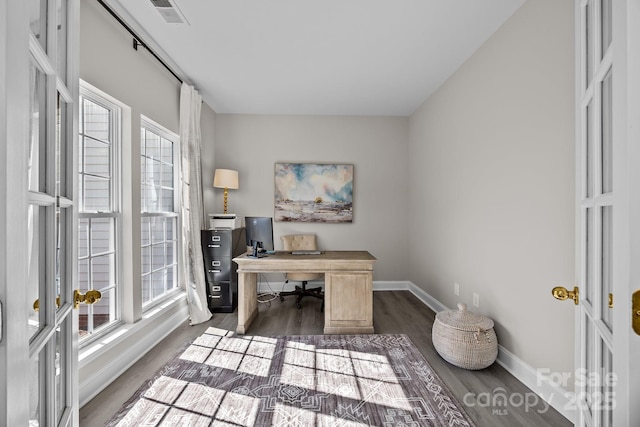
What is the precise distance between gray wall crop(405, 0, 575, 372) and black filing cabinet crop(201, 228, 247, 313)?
251 centimetres

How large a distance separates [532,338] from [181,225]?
3.30 m

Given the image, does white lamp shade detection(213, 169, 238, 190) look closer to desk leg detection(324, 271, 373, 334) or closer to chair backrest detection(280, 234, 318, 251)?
chair backrest detection(280, 234, 318, 251)

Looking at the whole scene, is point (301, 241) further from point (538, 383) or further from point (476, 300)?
point (538, 383)

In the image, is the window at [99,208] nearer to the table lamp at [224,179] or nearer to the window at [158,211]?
the window at [158,211]

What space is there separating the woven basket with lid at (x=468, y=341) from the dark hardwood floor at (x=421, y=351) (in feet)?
0.29

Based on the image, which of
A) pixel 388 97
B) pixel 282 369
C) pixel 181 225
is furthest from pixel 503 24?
pixel 181 225

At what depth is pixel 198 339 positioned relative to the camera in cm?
272

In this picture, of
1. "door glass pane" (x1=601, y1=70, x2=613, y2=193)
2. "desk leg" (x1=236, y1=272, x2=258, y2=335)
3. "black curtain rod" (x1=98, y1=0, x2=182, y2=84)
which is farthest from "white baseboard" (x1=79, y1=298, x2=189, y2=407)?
"door glass pane" (x1=601, y1=70, x2=613, y2=193)

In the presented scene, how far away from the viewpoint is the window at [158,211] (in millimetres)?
2734

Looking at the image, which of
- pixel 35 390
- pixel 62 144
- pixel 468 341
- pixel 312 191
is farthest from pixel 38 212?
pixel 312 191

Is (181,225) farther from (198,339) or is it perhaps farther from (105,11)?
(105,11)

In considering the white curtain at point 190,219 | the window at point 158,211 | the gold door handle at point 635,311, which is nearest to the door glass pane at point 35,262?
the gold door handle at point 635,311

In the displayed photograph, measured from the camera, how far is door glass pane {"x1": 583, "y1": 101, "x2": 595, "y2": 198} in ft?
3.03

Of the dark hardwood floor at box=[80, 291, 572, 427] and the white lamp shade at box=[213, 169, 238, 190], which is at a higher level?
the white lamp shade at box=[213, 169, 238, 190]
